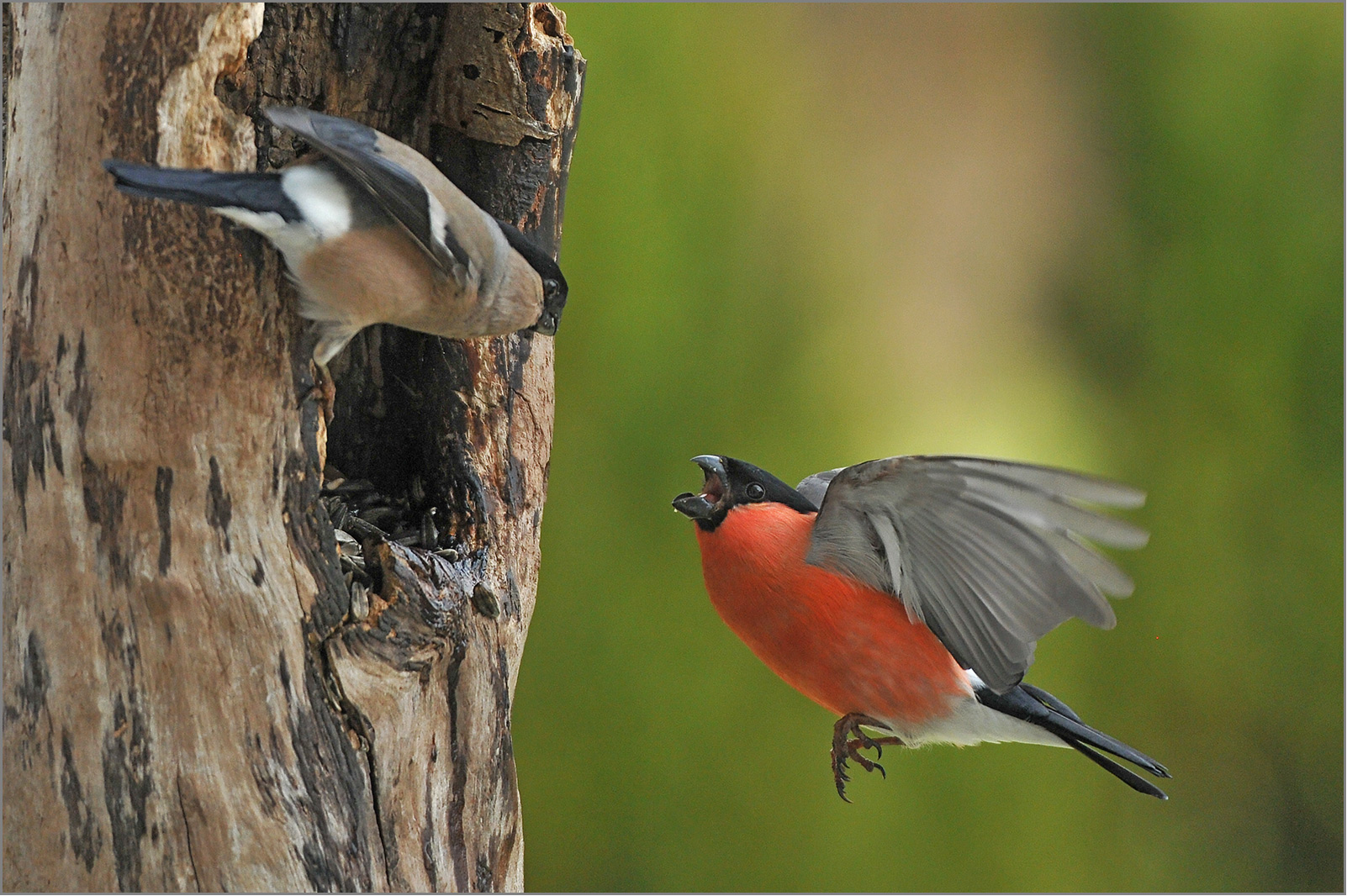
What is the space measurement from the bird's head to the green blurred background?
0.92 metres

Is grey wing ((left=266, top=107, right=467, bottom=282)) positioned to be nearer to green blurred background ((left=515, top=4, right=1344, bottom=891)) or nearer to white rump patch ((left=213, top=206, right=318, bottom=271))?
white rump patch ((left=213, top=206, right=318, bottom=271))

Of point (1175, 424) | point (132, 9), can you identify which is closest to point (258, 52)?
point (132, 9)

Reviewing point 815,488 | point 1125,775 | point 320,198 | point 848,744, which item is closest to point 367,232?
point 320,198

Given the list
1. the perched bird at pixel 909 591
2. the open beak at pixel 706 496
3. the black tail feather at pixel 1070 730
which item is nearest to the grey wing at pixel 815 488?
the perched bird at pixel 909 591

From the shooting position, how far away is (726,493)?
1585 millimetres

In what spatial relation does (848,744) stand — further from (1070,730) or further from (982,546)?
(982,546)

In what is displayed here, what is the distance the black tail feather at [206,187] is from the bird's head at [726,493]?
666 millimetres

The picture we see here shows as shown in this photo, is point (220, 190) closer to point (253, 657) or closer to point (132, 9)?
point (132, 9)

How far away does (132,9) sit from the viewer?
3.63 feet

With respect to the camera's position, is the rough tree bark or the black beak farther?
the black beak

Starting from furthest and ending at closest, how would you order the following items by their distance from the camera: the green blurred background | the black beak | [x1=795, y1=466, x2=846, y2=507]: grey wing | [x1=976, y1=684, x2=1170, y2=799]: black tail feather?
the green blurred background, [x1=795, y1=466, x2=846, y2=507]: grey wing, [x1=976, y1=684, x2=1170, y2=799]: black tail feather, the black beak

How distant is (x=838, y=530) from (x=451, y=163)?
687 millimetres

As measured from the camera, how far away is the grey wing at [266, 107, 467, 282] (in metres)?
1.09

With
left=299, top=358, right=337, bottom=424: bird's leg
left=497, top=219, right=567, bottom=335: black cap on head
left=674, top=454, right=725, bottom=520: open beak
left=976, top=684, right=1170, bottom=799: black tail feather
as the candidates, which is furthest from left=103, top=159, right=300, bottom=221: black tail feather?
left=976, top=684, right=1170, bottom=799: black tail feather
